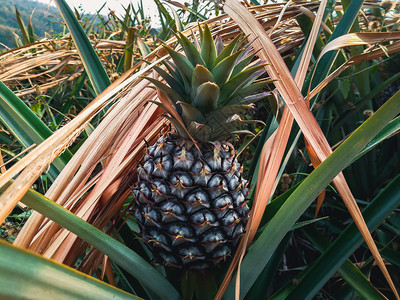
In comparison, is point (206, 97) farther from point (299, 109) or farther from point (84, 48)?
point (84, 48)

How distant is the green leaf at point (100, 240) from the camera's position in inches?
18.2

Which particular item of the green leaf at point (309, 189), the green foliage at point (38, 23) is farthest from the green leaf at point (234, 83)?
the green foliage at point (38, 23)

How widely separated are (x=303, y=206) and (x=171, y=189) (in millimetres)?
249

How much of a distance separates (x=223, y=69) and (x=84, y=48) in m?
0.54

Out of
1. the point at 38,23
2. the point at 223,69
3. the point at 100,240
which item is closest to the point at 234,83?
the point at 223,69

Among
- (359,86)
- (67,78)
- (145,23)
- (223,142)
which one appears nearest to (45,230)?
(223,142)

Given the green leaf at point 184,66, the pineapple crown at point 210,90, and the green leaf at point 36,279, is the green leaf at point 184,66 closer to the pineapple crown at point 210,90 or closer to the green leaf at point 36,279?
the pineapple crown at point 210,90

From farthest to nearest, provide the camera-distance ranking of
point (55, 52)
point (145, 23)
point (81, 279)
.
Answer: point (145, 23) → point (55, 52) → point (81, 279)

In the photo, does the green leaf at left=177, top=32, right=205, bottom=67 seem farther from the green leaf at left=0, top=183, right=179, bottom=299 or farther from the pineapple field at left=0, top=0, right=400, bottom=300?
the green leaf at left=0, top=183, right=179, bottom=299

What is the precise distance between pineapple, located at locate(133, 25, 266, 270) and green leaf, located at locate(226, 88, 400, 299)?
0.07 m

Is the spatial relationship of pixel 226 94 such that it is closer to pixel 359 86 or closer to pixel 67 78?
pixel 359 86

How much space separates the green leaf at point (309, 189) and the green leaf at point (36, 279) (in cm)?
31

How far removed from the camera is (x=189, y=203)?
638mm

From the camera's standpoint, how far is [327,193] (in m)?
1.16
